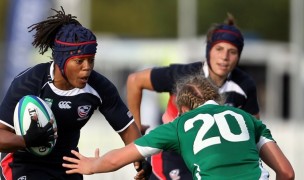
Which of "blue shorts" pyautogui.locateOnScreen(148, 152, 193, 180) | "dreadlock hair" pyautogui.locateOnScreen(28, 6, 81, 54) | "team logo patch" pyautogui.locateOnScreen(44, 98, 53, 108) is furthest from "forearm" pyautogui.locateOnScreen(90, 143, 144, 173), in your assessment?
"blue shorts" pyautogui.locateOnScreen(148, 152, 193, 180)

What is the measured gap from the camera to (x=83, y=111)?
679 cm

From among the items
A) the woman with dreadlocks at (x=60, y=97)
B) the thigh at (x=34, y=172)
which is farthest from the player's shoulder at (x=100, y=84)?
the thigh at (x=34, y=172)

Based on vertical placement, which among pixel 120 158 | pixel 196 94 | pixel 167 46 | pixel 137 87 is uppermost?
pixel 196 94

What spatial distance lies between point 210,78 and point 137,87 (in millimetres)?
719

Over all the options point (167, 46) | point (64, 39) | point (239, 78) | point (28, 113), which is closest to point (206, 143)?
point (28, 113)

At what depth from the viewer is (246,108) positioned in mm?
8148

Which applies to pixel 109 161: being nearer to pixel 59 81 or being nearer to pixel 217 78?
pixel 59 81

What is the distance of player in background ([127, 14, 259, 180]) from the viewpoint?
7.97 meters

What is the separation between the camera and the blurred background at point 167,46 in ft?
56.0

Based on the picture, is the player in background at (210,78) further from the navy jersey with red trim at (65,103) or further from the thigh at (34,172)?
the thigh at (34,172)

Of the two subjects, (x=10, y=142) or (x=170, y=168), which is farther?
(x=170, y=168)

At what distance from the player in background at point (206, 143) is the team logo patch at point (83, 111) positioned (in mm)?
759

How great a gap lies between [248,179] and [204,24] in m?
39.3

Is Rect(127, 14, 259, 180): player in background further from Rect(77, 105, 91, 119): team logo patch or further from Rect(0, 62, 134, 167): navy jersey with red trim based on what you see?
Rect(77, 105, 91, 119): team logo patch
